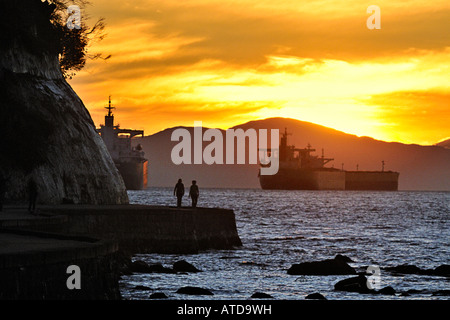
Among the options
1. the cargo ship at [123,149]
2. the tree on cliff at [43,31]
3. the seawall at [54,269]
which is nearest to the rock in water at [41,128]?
the tree on cliff at [43,31]

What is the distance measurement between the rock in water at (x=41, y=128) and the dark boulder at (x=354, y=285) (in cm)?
1472

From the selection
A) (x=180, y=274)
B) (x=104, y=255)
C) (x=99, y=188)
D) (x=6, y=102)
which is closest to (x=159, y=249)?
(x=180, y=274)

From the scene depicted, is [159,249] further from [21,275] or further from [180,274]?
[21,275]

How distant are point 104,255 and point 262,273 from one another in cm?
1414

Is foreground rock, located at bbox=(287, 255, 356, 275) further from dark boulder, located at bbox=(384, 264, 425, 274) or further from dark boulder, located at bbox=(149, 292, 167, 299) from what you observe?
dark boulder, located at bbox=(149, 292, 167, 299)

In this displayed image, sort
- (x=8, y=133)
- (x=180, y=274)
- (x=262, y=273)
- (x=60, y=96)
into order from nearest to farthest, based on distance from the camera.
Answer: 1. (x=180, y=274)
2. (x=262, y=273)
3. (x=8, y=133)
4. (x=60, y=96)

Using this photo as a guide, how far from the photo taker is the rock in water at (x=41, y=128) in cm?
3167

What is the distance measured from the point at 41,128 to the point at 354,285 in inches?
661

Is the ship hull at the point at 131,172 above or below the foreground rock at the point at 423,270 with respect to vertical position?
above

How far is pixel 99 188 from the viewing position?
3584cm

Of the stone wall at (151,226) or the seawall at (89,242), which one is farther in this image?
the stone wall at (151,226)

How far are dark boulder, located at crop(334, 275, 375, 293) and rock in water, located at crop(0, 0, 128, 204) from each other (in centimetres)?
1472

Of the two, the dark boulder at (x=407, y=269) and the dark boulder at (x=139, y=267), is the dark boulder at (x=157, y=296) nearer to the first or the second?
the dark boulder at (x=139, y=267)
